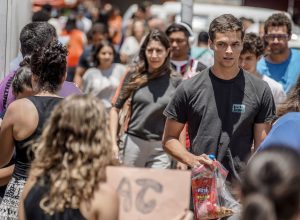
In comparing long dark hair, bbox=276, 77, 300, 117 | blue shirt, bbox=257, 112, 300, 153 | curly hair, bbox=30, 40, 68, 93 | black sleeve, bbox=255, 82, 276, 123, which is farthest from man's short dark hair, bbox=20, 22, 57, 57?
blue shirt, bbox=257, 112, 300, 153

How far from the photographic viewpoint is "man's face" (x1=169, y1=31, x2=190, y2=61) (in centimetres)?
1010

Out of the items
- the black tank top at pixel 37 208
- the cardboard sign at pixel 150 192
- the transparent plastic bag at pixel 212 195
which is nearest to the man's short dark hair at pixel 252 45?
the transparent plastic bag at pixel 212 195

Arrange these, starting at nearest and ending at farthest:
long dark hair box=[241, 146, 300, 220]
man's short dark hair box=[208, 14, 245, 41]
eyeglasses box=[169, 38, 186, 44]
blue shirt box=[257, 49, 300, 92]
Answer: long dark hair box=[241, 146, 300, 220] → man's short dark hair box=[208, 14, 245, 41] → blue shirt box=[257, 49, 300, 92] → eyeglasses box=[169, 38, 186, 44]

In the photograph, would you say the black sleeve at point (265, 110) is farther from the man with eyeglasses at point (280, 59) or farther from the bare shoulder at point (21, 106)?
the man with eyeglasses at point (280, 59)

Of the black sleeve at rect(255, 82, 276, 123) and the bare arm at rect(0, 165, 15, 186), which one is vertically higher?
the black sleeve at rect(255, 82, 276, 123)

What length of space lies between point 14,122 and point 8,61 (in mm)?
3037

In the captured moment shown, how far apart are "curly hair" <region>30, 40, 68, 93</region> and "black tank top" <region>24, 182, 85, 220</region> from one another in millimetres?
1499

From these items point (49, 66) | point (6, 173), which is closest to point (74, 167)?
point (49, 66)

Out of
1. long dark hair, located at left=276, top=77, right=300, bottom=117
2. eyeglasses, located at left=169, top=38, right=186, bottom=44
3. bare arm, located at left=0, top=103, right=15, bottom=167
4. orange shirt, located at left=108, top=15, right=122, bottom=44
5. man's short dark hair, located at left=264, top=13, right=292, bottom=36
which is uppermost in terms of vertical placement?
orange shirt, located at left=108, top=15, right=122, bottom=44

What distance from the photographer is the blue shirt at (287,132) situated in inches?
175

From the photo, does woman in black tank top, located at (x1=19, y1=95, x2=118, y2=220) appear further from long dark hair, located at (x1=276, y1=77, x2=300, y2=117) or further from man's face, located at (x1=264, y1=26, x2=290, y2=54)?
man's face, located at (x1=264, y1=26, x2=290, y2=54)

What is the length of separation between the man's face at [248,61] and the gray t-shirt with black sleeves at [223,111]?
7.67 ft

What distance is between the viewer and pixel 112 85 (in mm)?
12023

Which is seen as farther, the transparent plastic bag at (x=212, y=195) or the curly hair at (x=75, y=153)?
the transparent plastic bag at (x=212, y=195)
